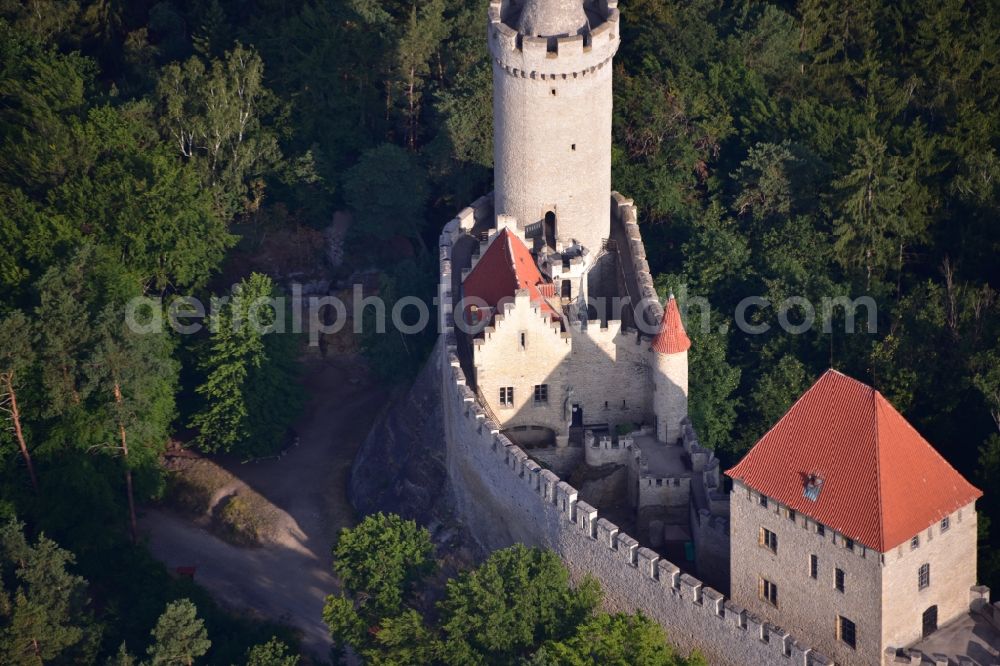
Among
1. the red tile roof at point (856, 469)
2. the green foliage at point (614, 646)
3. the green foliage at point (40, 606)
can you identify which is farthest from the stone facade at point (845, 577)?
the green foliage at point (40, 606)

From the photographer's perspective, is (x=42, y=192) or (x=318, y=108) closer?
(x=42, y=192)

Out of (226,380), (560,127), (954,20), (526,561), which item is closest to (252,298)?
(226,380)

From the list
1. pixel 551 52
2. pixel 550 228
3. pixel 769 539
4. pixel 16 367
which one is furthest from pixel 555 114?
pixel 16 367

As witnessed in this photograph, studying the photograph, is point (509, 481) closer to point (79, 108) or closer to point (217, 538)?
point (217, 538)

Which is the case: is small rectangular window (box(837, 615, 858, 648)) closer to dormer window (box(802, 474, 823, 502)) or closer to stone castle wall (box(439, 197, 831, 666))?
stone castle wall (box(439, 197, 831, 666))

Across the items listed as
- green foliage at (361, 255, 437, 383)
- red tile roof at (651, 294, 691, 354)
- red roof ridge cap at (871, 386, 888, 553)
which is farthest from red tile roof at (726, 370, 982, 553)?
green foliage at (361, 255, 437, 383)

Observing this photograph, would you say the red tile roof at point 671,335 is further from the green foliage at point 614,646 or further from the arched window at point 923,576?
the arched window at point 923,576

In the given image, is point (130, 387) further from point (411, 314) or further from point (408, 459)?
point (411, 314)
